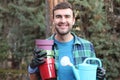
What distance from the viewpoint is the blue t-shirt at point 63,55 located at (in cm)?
230

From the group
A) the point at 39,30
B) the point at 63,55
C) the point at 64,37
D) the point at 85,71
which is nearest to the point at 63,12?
the point at 64,37

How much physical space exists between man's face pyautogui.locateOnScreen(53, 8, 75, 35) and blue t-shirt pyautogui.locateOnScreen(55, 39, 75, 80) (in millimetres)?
110

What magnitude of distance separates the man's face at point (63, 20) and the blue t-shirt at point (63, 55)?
4.3 inches

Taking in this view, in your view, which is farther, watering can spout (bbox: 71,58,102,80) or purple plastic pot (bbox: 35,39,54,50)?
purple plastic pot (bbox: 35,39,54,50)

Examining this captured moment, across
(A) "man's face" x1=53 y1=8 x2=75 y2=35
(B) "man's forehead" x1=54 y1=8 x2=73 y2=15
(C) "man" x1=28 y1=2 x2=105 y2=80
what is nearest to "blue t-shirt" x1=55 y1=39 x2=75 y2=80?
(C) "man" x1=28 y1=2 x2=105 y2=80

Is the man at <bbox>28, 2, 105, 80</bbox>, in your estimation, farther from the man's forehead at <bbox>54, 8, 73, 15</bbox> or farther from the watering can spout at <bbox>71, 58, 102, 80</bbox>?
the watering can spout at <bbox>71, 58, 102, 80</bbox>

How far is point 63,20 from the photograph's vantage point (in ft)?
7.68

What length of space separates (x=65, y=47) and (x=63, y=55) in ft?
0.23

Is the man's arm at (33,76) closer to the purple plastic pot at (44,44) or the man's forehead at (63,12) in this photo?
the purple plastic pot at (44,44)

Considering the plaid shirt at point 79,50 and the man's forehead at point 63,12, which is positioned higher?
the man's forehead at point 63,12

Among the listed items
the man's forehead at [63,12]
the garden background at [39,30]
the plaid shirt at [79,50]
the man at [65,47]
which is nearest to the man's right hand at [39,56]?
the man at [65,47]

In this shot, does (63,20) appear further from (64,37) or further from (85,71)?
Result: (85,71)

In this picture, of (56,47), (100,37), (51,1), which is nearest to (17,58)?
(100,37)

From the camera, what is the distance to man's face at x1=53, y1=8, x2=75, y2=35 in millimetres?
2336
